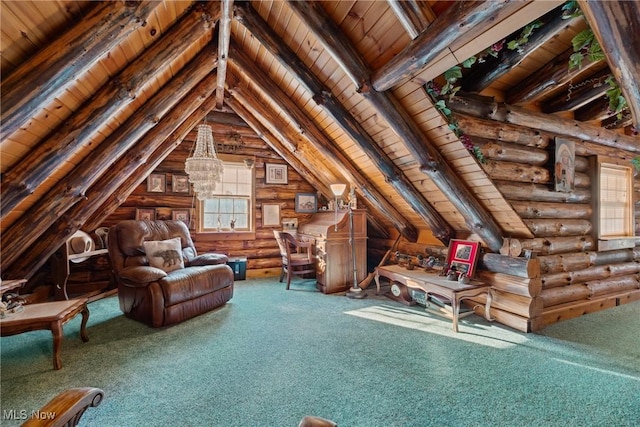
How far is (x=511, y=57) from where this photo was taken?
239 cm

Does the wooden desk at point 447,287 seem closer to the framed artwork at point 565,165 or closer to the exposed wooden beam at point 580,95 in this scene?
the framed artwork at point 565,165

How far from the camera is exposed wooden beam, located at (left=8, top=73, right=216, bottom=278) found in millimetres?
3607

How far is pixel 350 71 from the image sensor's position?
2502 millimetres

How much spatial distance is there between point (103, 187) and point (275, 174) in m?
2.94

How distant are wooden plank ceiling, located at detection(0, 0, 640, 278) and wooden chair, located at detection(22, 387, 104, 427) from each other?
1.55 m

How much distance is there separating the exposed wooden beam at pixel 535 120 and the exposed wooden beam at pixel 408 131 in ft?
1.62

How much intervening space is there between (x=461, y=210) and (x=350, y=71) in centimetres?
191

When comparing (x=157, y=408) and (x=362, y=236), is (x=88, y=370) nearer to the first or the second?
(x=157, y=408)

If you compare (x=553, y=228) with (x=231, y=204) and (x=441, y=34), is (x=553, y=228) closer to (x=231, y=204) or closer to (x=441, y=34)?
(x=441, y=34)

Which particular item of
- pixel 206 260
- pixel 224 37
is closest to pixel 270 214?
pixel 206 260

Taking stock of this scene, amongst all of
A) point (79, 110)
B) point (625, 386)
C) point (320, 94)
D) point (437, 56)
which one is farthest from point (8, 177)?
point (625, 386)

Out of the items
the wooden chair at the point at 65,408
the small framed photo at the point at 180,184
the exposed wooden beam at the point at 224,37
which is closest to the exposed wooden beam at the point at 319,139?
the exposed wooden beam at the point at 224,37

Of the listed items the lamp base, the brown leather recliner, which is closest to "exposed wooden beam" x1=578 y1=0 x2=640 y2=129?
the lamp base

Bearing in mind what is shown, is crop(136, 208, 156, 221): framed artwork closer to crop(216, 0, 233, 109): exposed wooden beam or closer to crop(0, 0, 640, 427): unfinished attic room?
crop(0, 0, 640, 427): unfinished attic room
